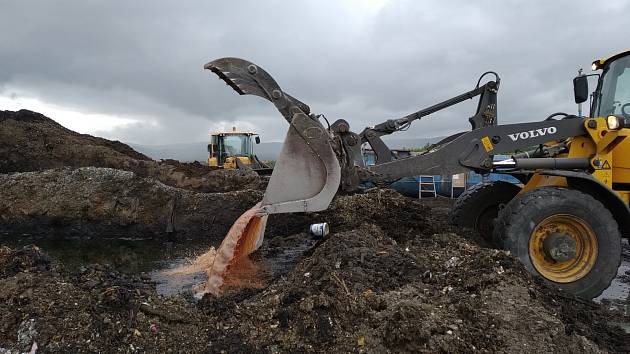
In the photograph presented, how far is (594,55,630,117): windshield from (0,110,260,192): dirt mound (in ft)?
24.7

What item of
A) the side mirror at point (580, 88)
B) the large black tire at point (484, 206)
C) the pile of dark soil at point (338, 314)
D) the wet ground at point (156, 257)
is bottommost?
the wet ground at point (156, 257)

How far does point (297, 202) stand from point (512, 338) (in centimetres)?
243

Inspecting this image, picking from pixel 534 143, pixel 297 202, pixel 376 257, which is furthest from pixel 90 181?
pixel 534 143

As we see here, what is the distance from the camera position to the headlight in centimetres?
525

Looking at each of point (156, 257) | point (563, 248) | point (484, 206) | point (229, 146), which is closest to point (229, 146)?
point (229, 146)

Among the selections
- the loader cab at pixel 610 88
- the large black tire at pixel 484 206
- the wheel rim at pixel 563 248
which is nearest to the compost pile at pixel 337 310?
the wheel rim at pixel 563 248

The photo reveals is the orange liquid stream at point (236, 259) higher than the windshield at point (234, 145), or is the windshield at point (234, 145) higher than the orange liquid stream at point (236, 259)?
the windshield at point (234, 145)

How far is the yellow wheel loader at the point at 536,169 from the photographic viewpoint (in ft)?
16.0

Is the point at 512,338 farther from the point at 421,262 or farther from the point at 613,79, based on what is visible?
the point at 613,79

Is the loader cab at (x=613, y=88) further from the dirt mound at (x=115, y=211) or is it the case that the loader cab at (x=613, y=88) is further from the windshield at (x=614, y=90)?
the dirt mound at (x=115, y=211)

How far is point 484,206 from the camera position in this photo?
6734 millimetres

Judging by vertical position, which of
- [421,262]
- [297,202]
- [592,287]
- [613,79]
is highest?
[613,79]

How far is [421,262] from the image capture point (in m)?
4.47

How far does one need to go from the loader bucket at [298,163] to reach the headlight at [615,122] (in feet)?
9.38
